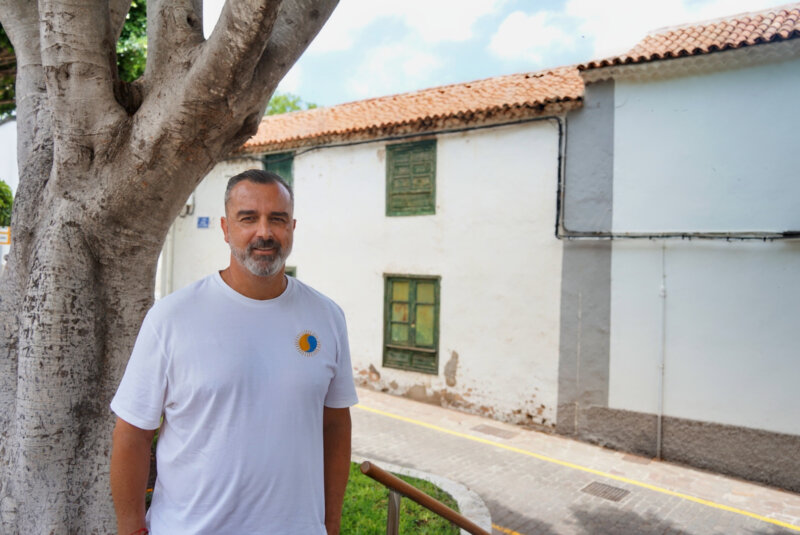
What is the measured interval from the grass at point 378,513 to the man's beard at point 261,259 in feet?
10.1

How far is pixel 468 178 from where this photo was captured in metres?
9.45

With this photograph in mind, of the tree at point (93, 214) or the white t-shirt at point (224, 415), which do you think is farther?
the tree at point (93, 214)

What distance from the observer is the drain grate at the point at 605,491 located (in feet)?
20.5

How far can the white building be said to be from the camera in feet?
23.0

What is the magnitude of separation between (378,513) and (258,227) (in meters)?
3.77

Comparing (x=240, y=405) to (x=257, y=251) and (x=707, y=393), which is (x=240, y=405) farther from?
(x=707, y=393)

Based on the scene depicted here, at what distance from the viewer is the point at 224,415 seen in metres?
1.84

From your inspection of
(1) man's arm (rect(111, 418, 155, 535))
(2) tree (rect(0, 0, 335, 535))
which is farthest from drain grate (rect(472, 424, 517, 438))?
(1) man's arm (rect(111, 418, 155, 535))

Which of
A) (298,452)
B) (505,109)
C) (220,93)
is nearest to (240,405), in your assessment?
(298,452)

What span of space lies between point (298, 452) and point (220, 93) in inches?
75.7

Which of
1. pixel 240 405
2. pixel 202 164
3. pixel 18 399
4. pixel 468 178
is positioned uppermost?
pixel 468 178

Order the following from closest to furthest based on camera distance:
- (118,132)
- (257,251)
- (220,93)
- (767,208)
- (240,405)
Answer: (240,405) < (257,251) < (220,93) < (118,132) < (767,208)

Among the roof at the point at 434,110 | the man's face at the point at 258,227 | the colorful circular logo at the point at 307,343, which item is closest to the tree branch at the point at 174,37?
the man's face at the point at 258,227

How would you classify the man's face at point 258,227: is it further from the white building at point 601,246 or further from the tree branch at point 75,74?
the white building at point 601,246
